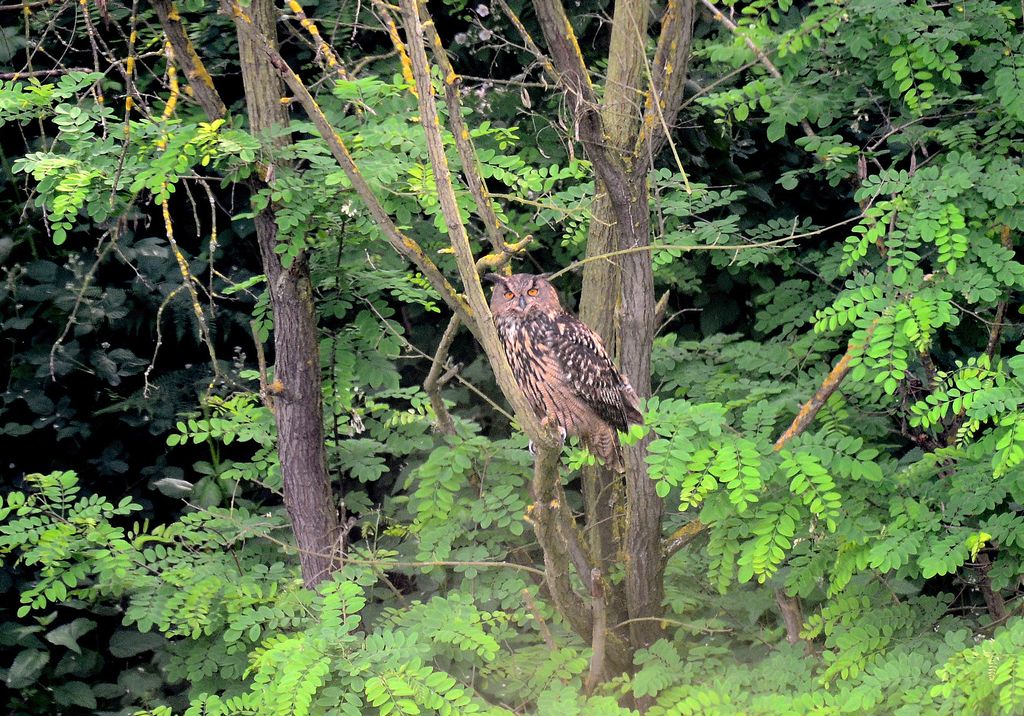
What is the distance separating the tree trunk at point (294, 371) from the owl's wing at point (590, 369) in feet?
2.62

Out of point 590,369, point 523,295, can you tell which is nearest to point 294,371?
point 523,295

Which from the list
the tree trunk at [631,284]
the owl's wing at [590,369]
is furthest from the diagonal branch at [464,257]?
the owl's wing at [590,369]

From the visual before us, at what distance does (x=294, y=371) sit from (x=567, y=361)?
88 cm

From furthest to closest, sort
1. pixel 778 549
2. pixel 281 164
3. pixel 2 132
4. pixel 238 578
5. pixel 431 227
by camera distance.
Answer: pixel 2 132, pixel 431 227, pixel 238 578, pixel 281 164, pixel 778 549

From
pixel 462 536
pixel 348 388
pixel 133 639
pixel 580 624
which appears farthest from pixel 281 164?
pixel 133 639

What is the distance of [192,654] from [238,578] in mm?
388

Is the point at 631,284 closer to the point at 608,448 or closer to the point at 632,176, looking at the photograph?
the point at 632,176

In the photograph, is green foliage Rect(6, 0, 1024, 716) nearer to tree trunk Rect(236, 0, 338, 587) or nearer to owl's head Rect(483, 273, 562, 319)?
tree trunk Rect(236, 0, 338, 587)

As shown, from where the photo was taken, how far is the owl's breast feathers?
3.66m

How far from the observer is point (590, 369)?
3676 millimetres

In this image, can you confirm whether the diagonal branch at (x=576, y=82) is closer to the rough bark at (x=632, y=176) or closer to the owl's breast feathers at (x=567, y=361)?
the rough bark at (x=632, y=176)

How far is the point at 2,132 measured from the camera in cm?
449

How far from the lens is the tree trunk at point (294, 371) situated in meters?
3.40

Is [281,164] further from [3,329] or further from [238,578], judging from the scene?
[3,329]
